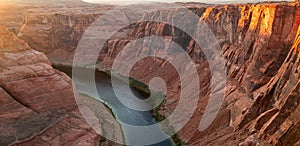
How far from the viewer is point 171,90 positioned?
193 ft

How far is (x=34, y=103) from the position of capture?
37.7 meters

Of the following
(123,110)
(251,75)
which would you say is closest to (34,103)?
(123,110)

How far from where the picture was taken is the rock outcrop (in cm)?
3334

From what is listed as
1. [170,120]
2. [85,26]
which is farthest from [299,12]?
[85,26]

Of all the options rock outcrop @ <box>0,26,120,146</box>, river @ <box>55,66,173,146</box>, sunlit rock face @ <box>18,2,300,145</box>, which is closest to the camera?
sunlit rock face @ <box>18,2,300,145</box>

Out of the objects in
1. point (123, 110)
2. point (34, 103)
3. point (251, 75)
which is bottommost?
point (123, 110)

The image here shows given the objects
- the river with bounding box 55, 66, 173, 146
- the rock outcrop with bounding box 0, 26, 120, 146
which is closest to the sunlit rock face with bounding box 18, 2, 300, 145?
the river with bounding box 55, 66, 173, 146

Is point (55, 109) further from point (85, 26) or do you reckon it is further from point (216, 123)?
point (85, 26)

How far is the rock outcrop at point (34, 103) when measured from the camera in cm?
3334

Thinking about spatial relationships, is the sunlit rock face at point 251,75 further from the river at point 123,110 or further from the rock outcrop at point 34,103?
the rock outcrop at point 34,103

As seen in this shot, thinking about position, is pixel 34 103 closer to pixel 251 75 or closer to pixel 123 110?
pixel 123 110

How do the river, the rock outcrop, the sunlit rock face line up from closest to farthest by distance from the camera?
1. the sunlit rock face
2. the rock outcrop
3. the river

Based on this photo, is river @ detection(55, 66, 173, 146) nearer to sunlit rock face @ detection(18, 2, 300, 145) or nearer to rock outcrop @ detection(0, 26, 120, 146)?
sunlit rock face @ detection(18, 2, 300, 145)

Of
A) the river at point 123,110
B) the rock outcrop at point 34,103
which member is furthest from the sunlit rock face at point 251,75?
the rock outcrop at point 34,103
